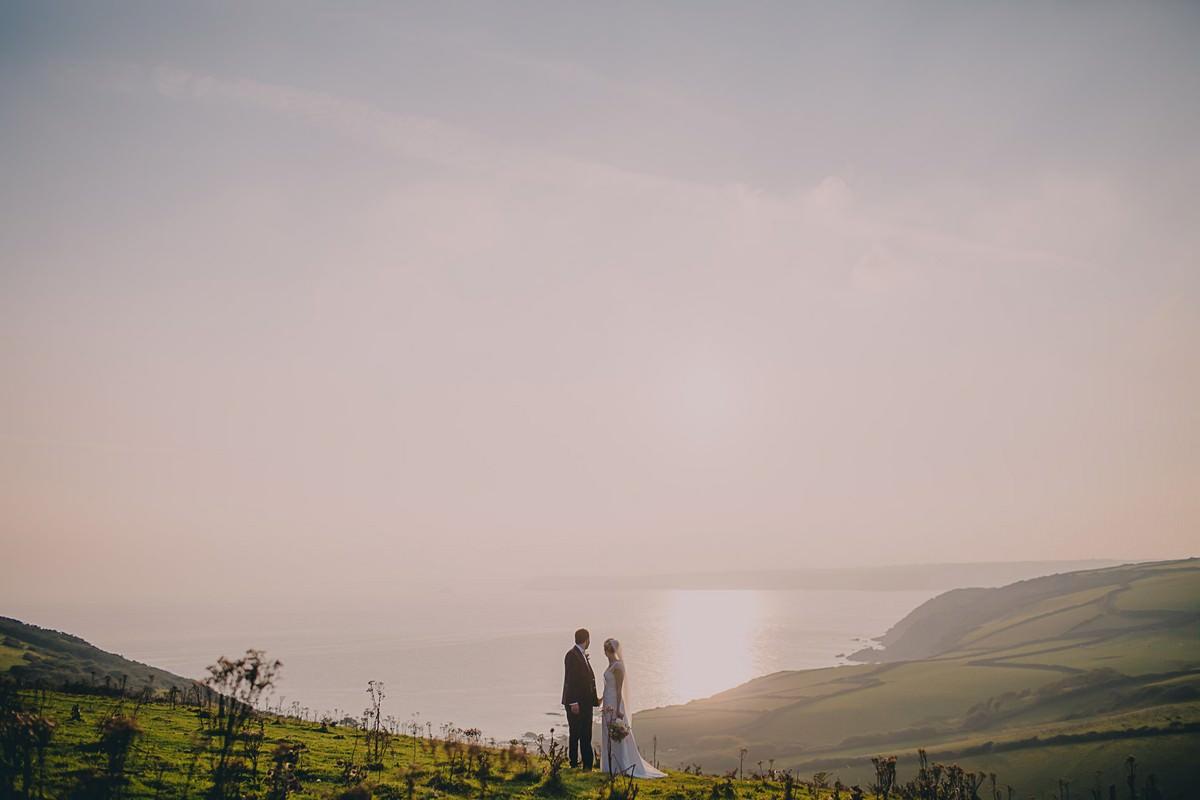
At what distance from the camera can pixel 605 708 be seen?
21.7 metres

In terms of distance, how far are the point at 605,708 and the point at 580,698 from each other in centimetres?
104

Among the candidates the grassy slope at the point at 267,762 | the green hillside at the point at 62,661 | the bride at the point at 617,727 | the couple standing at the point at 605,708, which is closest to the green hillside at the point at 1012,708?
the green hillside at the point at 62,661

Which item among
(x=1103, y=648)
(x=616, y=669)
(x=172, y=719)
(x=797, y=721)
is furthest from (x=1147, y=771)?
(x=172, y=719)

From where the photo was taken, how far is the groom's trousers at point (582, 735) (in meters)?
21.6

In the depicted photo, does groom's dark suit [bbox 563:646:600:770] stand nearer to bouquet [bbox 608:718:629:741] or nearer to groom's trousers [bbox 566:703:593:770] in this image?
groom's trousers [bbox 566:703:593:770]

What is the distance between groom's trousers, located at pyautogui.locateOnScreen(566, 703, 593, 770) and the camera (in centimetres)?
2159

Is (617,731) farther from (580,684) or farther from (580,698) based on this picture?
(580,684)

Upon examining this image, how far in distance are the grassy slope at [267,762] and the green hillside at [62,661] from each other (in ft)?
282

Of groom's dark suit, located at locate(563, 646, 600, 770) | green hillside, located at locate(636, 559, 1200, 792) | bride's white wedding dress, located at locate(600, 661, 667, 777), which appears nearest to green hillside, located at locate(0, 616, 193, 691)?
green hillside, located at locate(636, 559, 1200, 792)

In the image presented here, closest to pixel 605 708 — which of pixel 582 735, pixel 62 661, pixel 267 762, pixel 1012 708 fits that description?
pixel 582 735

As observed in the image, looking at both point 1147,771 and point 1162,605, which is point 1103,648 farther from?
point 1147,771

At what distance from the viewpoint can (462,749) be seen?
808 inches

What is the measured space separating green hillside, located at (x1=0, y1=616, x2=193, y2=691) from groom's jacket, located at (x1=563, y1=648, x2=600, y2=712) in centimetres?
9542

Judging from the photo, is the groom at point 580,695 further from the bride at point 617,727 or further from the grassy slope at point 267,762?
the grassy slope at point 267,762
